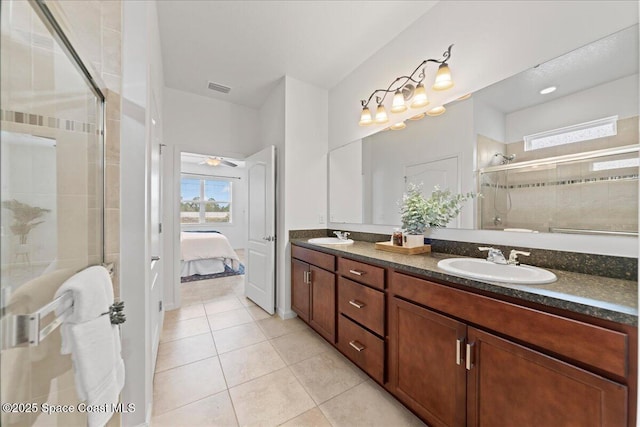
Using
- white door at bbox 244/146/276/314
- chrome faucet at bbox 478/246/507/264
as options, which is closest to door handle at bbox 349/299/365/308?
chrome faucet at bbox 478/246/507/264

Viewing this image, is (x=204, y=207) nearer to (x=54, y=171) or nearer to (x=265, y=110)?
(x=265, y=110)

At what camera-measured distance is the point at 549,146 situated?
1.28 meters

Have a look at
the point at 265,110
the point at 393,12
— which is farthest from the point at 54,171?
the point at 265,110

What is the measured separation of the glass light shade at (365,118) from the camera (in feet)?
7.71

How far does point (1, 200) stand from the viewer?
65 cm

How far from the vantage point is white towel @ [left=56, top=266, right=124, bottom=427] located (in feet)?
2.56

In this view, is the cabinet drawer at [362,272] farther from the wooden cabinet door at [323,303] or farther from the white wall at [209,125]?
the white wall at [209,125]

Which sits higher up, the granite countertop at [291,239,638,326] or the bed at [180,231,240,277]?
the granite countertop at [291,239,638,326]

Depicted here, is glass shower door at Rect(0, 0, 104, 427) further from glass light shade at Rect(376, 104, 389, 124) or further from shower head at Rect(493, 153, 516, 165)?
shower head at Rect(493, 153, 516, 165)

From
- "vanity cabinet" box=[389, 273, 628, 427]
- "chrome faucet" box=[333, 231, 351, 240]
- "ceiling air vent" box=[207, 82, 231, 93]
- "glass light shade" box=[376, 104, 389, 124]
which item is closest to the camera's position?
"vanity cabinet" box=[389, 273, 628, 427]

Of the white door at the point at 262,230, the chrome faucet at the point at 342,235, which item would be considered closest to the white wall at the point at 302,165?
the white door at the point at 262,230

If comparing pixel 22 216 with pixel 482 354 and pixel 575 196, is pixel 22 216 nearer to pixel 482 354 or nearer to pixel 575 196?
pixel 482 354

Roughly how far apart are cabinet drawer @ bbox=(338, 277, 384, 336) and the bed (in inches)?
131

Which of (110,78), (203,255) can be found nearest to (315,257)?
(110,78)
